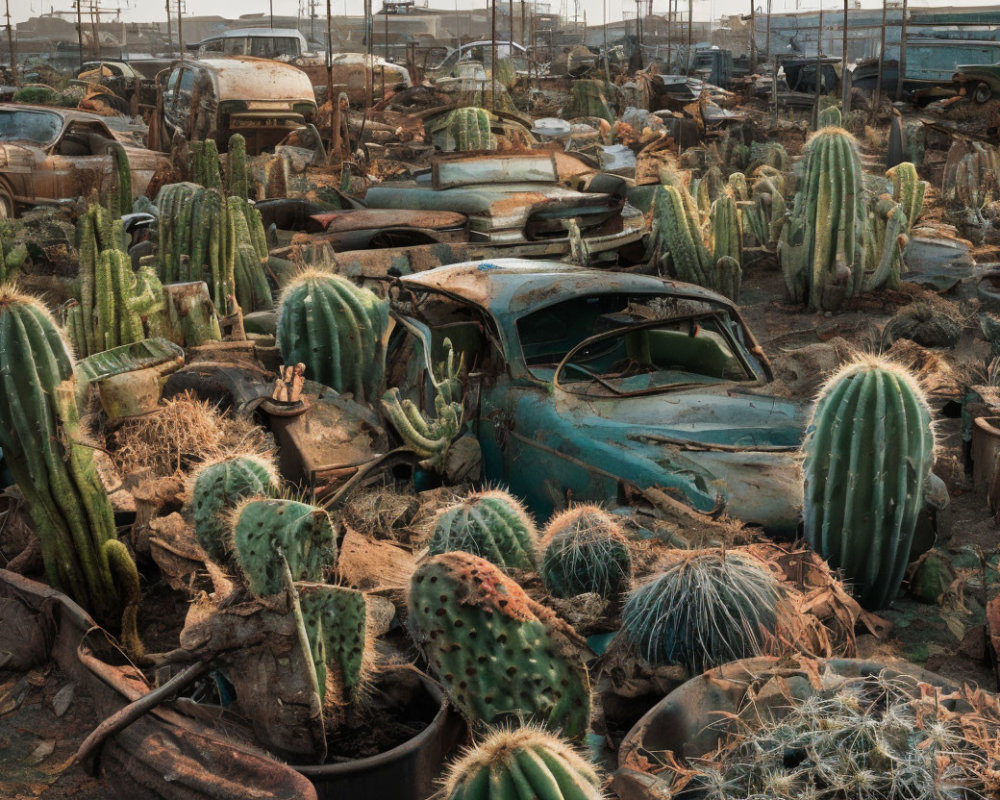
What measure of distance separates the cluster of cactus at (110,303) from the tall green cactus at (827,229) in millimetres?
6283

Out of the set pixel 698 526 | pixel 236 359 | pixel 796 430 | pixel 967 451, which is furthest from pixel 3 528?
pixel 967 451

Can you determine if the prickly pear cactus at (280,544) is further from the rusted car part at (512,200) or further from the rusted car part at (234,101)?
the rusted car part at (234,101)

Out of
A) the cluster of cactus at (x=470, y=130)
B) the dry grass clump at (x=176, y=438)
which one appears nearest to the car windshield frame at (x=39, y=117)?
the cluster of cactus at (x=470, y=130)

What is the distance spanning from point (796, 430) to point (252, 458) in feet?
8.64

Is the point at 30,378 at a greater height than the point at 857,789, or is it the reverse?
the point at 30,378

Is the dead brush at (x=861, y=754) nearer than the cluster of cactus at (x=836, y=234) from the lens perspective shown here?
Yes

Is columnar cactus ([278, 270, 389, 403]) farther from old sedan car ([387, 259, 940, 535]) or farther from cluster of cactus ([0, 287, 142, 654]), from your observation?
cluster of cactus ([0, 287, 142, 654])

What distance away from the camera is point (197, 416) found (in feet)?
20.9

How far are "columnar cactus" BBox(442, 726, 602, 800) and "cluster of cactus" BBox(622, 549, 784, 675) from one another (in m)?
1.47

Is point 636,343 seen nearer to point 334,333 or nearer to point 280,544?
point 334,333

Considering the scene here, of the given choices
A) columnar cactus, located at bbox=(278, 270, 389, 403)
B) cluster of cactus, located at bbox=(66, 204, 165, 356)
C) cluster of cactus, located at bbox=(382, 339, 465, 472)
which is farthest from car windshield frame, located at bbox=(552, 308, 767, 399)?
cluster of cactus, located at bbox=(66, 204, 165, 356)

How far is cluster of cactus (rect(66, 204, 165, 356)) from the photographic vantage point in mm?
7316

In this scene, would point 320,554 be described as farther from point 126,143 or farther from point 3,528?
point 126,143

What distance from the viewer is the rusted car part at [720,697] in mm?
3459
